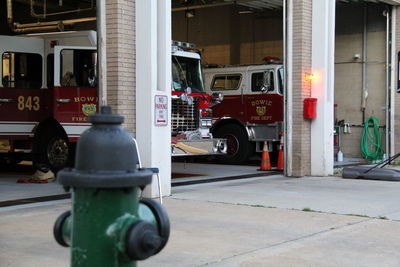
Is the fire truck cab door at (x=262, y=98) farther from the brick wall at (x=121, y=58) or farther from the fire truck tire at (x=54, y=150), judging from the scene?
the brick wall at (x=121, y=58)

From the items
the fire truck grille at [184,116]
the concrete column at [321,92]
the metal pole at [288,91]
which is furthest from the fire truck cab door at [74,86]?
the concrete column at [321,92]

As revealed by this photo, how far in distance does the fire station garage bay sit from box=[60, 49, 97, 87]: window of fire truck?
0.8 inches

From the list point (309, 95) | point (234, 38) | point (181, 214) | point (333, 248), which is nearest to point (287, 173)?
point (309, 95)

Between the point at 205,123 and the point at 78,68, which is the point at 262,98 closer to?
the point at 205,123

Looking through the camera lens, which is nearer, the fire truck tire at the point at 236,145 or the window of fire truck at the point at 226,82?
the fire truck tire at the point at 236,145

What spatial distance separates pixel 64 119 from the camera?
11.8 m

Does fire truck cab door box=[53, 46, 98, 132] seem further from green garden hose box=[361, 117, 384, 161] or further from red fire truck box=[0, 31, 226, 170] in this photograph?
green garden hose box=[361, 117, 384, 161]

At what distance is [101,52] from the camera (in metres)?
9.07

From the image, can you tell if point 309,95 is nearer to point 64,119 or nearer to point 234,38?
point 64,119

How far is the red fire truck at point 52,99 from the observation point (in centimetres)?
1185

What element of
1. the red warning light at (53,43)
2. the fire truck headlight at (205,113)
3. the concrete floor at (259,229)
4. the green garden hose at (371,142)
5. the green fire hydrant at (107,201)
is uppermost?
the red warning light at (53,43)

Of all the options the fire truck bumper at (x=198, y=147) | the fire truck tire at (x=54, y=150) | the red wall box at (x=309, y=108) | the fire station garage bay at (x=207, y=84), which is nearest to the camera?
the fire station garage bay at (x=207, y=84)

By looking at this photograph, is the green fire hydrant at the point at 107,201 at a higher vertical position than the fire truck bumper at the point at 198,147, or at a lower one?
higher

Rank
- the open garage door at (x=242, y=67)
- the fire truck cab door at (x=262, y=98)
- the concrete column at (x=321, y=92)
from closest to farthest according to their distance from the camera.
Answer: the concrete column at (x=321, y=92)
the fire truck cab door at (x=262, y=98)
the open garage door at (x=242, y=67)
